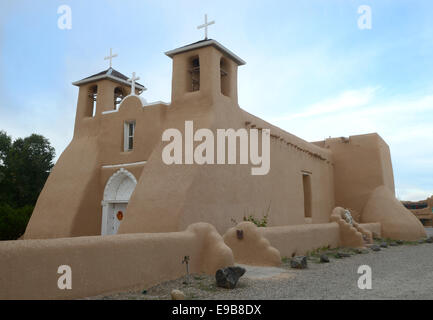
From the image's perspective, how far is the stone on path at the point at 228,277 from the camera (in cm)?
678

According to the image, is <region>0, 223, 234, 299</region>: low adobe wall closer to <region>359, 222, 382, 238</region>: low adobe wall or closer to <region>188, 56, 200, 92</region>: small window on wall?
<region>188, 56, 200, 92</region>: small window on wall

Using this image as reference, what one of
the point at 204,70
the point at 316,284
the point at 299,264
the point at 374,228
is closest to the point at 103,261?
the point at 316,284

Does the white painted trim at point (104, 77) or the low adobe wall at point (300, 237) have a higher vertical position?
the white painted trim at point (104, 77)

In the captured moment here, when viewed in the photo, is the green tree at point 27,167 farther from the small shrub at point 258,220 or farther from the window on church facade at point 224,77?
the small shrub at point 258,220

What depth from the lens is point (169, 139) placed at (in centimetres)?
1175

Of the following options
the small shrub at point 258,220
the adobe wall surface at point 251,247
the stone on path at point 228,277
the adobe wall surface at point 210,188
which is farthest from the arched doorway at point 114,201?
the stone on path at point 228,277

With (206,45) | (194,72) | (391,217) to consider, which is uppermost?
(206,45)

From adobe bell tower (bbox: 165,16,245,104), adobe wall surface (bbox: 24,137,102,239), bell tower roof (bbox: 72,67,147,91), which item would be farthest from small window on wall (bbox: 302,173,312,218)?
adobe wall surface (bbox: 24,137,102,239)

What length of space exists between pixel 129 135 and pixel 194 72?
346 centimetres

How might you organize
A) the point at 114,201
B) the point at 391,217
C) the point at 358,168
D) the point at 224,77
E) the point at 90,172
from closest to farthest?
the point at 114,201 → the point at 90,172 → the point at 224,77 → the point at 391,217 → the point at 358,168

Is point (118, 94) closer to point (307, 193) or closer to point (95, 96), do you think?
point (95, 96)

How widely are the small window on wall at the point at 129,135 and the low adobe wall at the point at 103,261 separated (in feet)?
19.9

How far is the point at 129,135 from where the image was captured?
13562 millimetres
